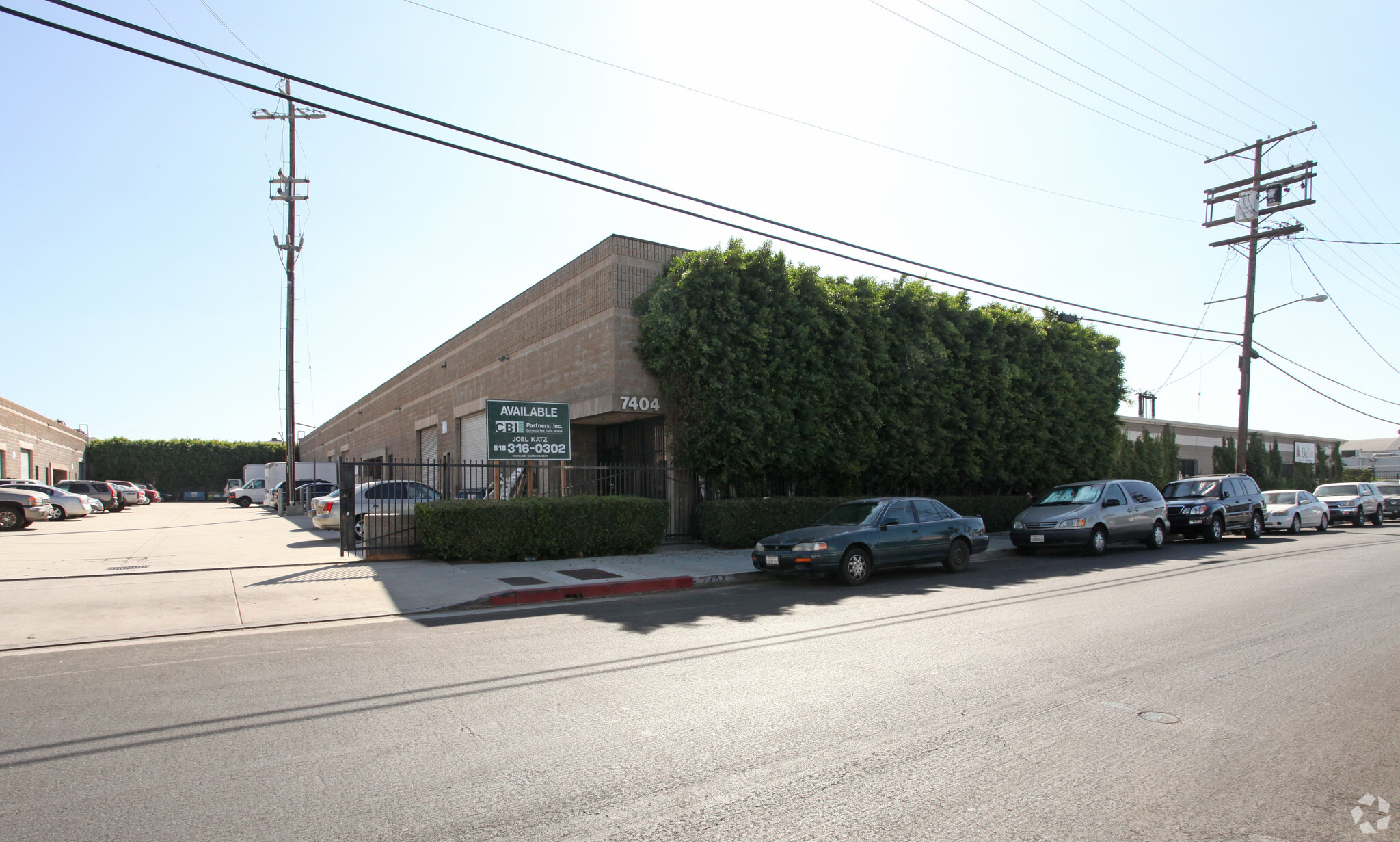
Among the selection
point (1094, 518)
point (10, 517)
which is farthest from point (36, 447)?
point (1094, 518)

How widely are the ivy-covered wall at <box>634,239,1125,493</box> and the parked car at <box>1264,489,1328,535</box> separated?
5566mm

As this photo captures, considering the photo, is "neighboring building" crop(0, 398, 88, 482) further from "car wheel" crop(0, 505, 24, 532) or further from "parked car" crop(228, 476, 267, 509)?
"car wheel" crop(0, 505, 24, 532)

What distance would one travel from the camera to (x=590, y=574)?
12977 mm

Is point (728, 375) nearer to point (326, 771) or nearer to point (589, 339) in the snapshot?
point (589, 339)

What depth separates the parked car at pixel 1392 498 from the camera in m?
30.9

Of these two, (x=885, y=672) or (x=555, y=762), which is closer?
(x=555, y=762)

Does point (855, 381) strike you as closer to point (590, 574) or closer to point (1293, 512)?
point (590, 574)

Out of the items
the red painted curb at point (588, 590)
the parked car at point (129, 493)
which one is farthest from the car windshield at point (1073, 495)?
the parked car at point (129, 493)

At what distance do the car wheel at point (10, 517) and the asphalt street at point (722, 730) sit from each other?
2107cm

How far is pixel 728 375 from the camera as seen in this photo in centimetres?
1661

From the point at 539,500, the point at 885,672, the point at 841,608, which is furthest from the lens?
the point at 539,500

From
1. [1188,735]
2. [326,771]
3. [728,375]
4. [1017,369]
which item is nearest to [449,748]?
[326,771]

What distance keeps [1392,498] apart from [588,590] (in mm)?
35199

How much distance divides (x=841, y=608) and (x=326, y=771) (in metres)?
6.97
